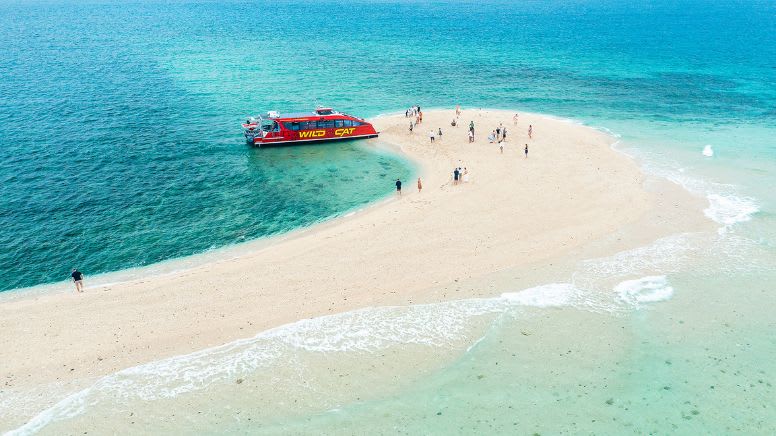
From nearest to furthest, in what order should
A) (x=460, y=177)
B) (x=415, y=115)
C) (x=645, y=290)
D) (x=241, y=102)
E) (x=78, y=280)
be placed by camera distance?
(x=645, y=290), (x=78, y=280), (x=460, y=177), (x=415, y=115), (x=241, y=102)

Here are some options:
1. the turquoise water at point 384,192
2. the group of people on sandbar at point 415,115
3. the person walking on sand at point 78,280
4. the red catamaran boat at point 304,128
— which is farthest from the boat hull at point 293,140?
the person walking on sand at point 78,280

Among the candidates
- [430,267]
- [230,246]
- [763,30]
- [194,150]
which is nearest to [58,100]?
[194,150]

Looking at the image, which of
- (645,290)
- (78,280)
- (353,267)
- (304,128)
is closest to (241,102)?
(304,128)

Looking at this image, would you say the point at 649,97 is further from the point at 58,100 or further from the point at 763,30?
the point at 763,30

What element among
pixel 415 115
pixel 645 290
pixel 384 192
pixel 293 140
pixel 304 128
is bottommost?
pixel 645 290

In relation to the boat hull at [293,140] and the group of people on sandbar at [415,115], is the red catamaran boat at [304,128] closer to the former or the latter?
the boat hull at [293,140]

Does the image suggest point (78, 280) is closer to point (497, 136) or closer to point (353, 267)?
point (353, 267)
